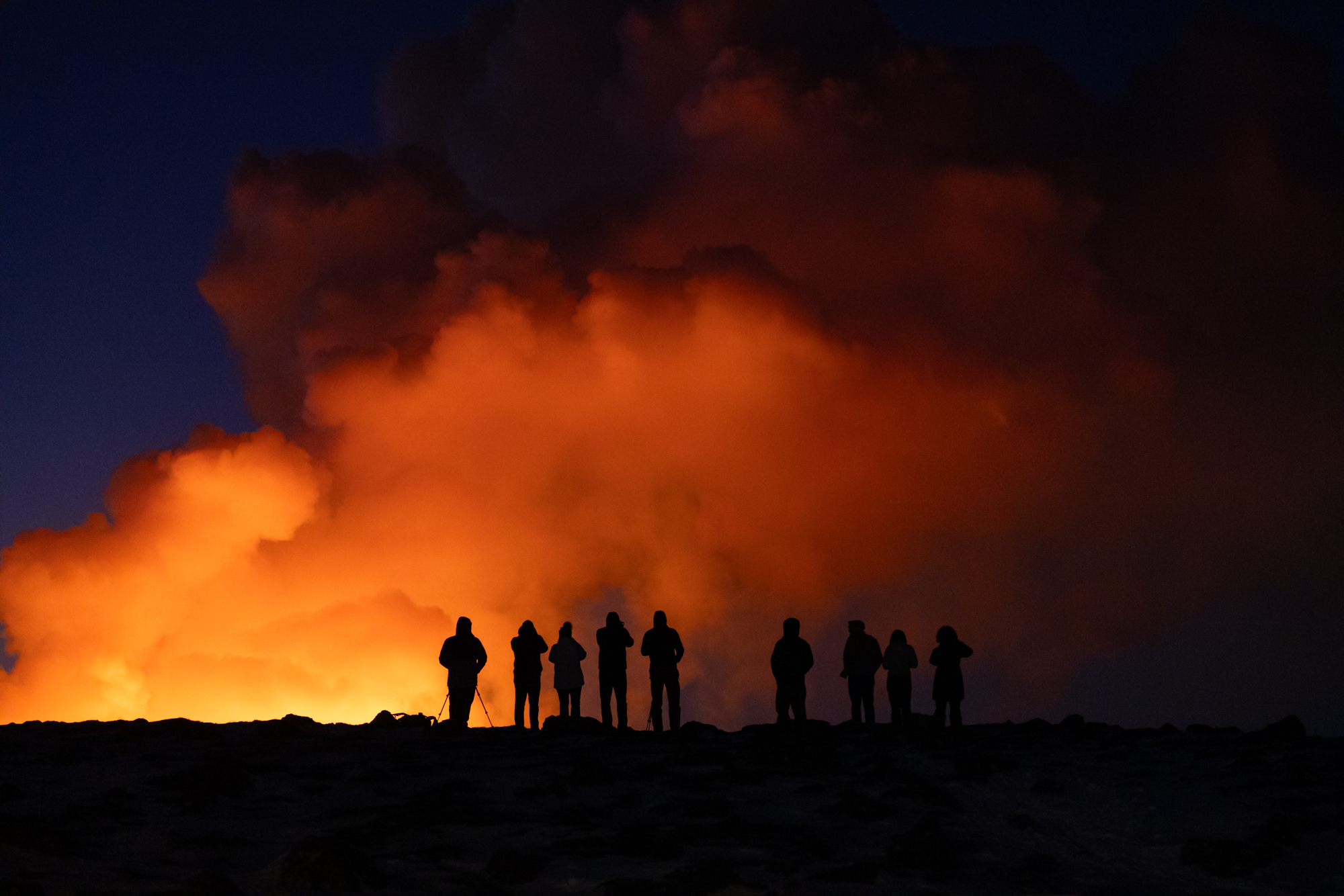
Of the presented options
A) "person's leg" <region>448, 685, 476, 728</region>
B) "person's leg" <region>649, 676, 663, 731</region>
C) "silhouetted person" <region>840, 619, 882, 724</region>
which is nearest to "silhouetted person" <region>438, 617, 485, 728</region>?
"person's leg" <region>448, 685, 476, 728</region>

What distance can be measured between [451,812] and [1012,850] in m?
7.22

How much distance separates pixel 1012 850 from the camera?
14812 millimetres

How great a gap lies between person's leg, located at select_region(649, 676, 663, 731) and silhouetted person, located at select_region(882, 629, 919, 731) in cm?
492

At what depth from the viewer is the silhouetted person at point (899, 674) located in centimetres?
2481

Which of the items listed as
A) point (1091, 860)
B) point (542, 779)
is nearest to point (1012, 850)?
point (1091, 860)

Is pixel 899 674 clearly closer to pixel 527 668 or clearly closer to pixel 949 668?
pixel 949 668

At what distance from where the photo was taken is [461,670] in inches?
996

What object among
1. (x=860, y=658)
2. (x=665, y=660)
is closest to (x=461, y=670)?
(x=665, y=660)

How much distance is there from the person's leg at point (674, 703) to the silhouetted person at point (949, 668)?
17.3 ft

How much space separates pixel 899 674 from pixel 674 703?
4944 mm

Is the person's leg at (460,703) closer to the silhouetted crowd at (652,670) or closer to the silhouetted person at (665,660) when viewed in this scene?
the silhouetted crowd at (652,670)

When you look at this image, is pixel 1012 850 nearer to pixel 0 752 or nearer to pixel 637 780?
pixel 637 780

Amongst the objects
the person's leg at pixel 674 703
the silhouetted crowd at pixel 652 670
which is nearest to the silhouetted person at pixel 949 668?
the silhouetted crowd at pixel 652 670

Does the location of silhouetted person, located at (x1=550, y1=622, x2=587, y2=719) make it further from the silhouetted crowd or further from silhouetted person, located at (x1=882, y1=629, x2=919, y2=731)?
silhouetted person, located at (x1=882, y1=629, x2=919, y2=731)
